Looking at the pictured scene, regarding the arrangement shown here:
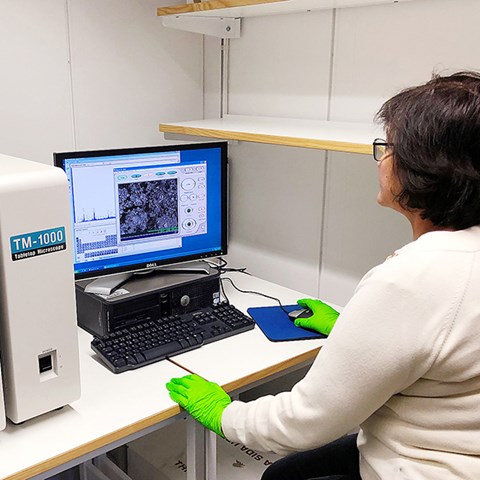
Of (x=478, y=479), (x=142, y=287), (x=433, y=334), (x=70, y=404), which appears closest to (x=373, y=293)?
(x=433, y=334)

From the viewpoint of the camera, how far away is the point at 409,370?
964 millimetres

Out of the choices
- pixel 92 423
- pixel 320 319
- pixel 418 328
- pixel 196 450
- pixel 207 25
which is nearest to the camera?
pixel 418 328

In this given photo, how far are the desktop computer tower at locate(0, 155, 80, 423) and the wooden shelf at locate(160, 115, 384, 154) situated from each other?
71 centimetres

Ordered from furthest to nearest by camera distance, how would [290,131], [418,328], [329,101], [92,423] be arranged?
[329,101] → [290,131] → [92,423] → [418,328]

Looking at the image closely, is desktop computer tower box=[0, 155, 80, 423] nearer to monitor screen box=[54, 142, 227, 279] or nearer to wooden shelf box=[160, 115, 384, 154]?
monitor screen box=[54, 142, 227, 279]

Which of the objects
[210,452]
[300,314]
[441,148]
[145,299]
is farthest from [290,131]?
[210,452]

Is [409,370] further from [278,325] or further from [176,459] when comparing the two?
[176,459]

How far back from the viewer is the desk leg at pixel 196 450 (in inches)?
53.7

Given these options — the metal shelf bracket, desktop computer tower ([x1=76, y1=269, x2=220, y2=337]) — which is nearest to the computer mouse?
desktop computer tower ([x1=76, y1=269, x2=220, y2=337])

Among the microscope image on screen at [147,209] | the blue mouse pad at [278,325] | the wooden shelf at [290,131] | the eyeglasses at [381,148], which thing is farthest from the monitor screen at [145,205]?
the eyeglasses at [381,148]

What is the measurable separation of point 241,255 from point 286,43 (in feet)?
2.62

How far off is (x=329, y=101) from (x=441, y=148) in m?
0.93

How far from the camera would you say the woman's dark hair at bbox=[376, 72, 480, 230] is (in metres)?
0.98

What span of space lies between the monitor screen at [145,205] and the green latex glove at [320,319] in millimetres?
346
